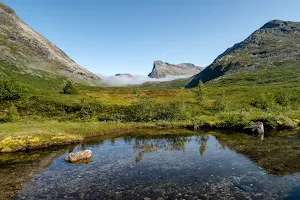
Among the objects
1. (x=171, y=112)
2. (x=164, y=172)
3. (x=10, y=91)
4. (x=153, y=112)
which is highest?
(x=10, y=91)

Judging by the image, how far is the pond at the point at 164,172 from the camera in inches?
981

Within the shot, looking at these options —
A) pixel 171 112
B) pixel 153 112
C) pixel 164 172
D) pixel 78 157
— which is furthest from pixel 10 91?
pixel 164 172

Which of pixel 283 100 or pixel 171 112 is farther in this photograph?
pixel 283 100

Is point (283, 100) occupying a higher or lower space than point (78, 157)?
higher

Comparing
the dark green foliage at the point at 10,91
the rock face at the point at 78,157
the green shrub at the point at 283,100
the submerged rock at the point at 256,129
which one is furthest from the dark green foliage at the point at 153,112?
the green shrub at the point at 283,100

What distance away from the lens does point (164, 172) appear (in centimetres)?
3156

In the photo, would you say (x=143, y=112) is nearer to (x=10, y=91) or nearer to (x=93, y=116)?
(x=93, y=116)

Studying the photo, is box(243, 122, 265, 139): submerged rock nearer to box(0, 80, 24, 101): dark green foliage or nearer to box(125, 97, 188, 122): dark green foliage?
box(125, 97, 188, 122): dark green foliage

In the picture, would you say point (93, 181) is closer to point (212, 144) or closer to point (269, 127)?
point (212, 144)

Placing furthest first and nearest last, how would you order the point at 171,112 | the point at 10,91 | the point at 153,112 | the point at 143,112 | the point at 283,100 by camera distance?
the point at 283,100 < the point at 10,91 < the point at 153,112 < the point at 171,112 < the point at 143,112

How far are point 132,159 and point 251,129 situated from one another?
32757 mm

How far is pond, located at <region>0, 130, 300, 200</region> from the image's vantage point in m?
24.9

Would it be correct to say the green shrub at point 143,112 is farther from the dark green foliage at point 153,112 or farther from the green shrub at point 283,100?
the green shrub at point 283,100

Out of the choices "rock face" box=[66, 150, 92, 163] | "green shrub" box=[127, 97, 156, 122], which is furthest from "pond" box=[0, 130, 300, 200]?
"green shrub" box=[127, 97, 156, 122]
